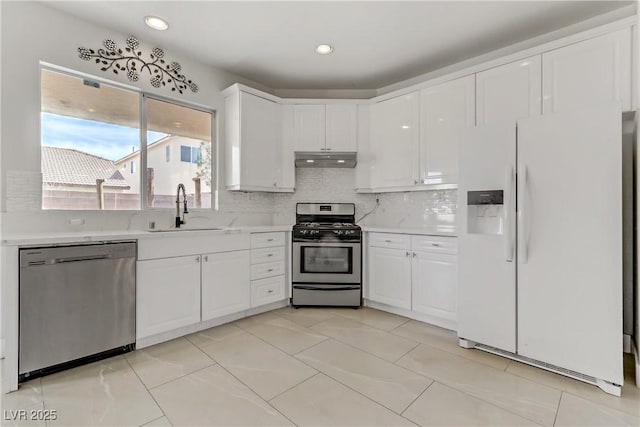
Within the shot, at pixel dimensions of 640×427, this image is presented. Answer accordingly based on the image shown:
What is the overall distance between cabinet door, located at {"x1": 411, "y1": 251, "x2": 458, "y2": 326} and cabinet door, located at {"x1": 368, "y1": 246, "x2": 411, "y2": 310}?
0.08m

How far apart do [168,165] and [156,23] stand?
1.31m

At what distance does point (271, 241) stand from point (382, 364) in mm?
1745

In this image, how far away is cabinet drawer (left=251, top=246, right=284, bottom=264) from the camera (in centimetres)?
322

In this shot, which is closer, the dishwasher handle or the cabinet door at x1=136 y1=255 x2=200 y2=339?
the dishwasher handle

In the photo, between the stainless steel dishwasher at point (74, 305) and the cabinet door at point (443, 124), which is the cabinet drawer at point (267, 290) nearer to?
the stainless steel dishwasher at point (74, 305)

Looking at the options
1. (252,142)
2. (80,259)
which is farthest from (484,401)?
(252,142)

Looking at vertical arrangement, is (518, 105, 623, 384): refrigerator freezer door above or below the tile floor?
above

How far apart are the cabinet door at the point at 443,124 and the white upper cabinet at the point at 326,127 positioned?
34.8 inches

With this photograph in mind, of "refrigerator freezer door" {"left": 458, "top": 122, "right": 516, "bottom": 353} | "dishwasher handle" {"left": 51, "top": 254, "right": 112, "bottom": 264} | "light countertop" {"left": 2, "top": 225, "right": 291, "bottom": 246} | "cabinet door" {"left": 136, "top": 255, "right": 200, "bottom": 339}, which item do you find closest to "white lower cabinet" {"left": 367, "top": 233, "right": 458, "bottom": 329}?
"refrigerator freezer door" {"left": 458, "top": 122, "right": 516, "bottom": 353}

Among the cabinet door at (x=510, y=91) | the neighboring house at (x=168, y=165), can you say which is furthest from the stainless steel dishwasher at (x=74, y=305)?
the cabinet door at (x=510, y=91)

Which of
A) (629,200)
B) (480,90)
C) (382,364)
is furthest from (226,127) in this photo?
(629,200)

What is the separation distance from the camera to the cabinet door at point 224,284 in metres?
2.81

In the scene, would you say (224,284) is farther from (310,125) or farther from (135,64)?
(135,64)

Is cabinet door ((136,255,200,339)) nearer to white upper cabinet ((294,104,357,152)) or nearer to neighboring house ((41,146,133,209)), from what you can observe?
neighboring house ((41,146,133,209))
